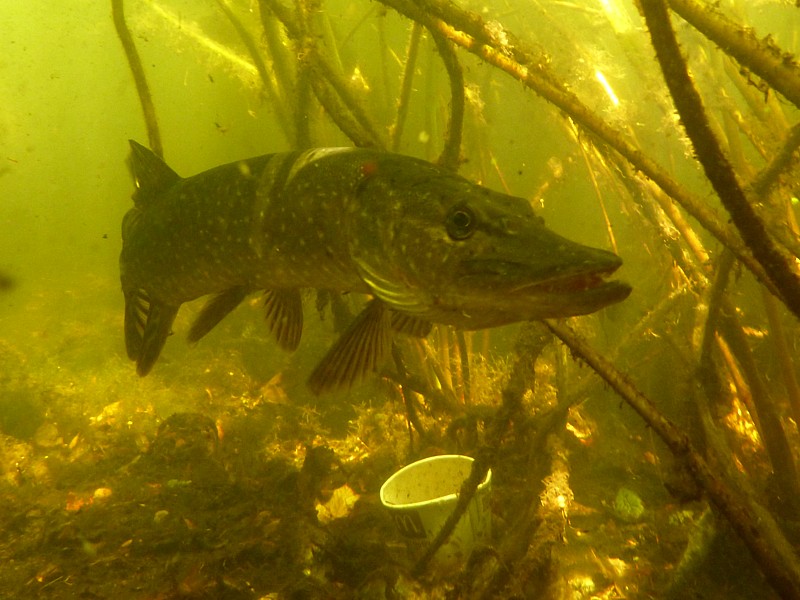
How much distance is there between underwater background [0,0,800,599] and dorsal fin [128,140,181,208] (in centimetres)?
135

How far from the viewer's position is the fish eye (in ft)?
6.35

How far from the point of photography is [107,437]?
7.65 m

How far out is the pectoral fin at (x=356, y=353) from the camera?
2.36 m

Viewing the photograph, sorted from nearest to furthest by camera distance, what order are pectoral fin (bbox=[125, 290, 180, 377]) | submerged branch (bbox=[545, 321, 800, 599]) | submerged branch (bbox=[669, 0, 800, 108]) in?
submerged branch (bbox=[545, 321, 800, 599]), submerged branch (bbox=[669, 0, 800, 108]), pectoral fin (bbox=[125, 290, 180, 377])

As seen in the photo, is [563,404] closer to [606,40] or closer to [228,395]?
[228,395]

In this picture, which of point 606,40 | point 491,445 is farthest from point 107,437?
point 606,40

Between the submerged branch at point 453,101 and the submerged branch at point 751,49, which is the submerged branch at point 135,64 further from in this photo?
the submerged branch at point 751,49

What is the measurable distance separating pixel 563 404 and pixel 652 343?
106 inches

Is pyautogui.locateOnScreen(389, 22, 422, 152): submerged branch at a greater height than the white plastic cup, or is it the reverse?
pyautogui.locateOnScreen(389, 22, 422, 152): submerged branch

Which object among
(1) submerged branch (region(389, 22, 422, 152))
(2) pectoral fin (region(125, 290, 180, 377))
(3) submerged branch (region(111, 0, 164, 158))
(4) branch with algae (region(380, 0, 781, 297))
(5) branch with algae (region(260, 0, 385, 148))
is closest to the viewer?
(4) branch with algae (region(380, 0, 781, 297))

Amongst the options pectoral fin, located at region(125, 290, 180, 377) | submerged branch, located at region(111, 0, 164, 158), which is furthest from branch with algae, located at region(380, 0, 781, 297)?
submerged branch, located at region(111, 0, 164, 158)

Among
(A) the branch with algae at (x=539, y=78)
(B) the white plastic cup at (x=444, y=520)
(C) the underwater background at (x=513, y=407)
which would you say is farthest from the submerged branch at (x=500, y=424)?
(A) the branch with algae at (x=539, y=78)

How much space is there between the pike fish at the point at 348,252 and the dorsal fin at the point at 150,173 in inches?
0.4

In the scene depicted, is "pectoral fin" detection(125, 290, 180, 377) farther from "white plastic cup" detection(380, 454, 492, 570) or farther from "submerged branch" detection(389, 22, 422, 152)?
"submerged branch" detection(389, 22, 422, 152)
